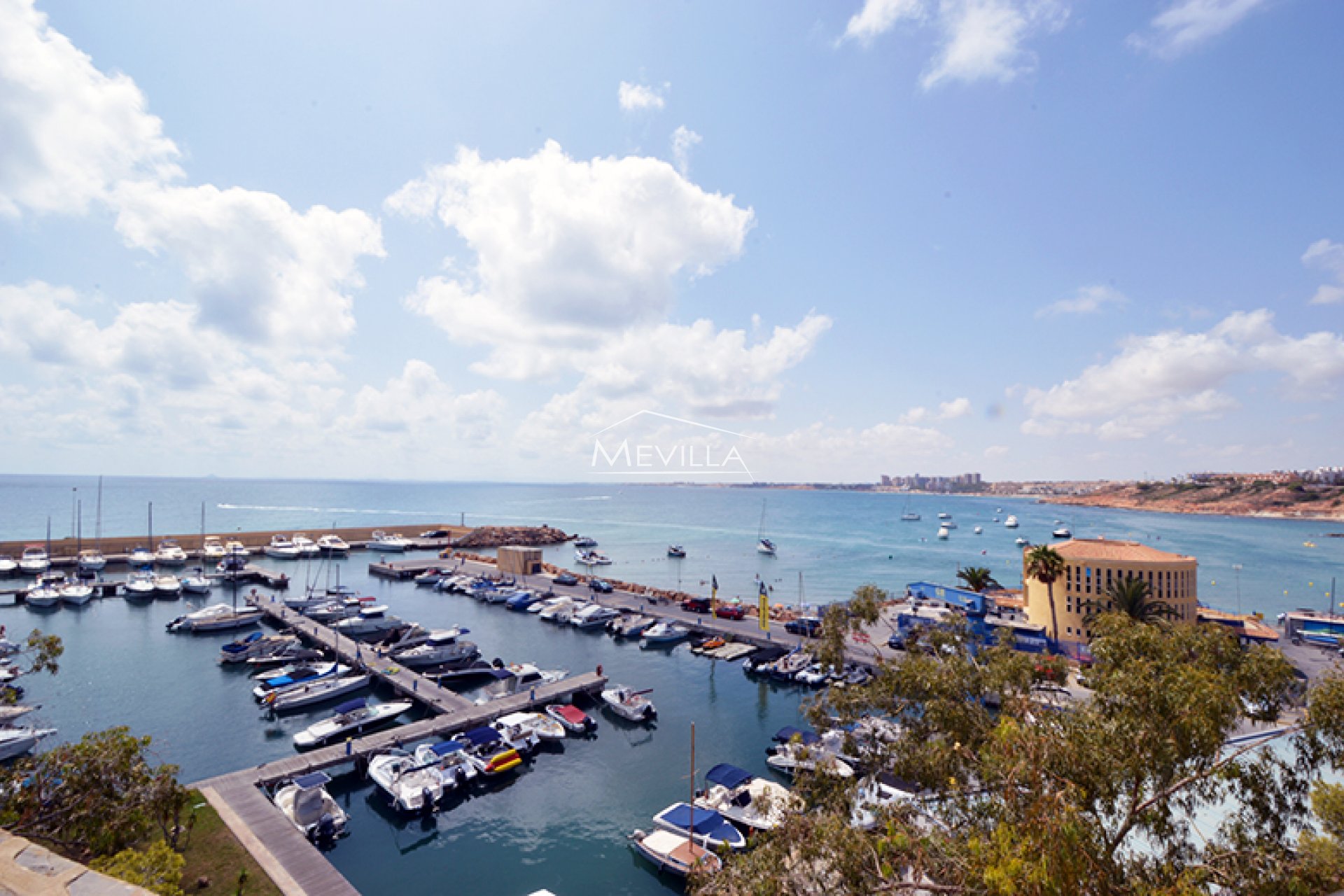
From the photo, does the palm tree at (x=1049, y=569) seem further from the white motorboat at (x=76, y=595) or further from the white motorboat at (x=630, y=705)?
the white motorboat at (x=76, y=595)

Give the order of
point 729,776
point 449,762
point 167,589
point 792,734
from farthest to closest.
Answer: point 167,589, point 792,734, point 449,762, point 729,776

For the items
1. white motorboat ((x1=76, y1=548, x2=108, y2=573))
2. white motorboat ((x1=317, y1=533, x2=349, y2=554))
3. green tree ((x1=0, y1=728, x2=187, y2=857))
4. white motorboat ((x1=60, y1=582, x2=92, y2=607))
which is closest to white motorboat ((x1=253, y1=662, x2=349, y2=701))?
green tree ((x1=0, y1=728, x2=187, y2=857))

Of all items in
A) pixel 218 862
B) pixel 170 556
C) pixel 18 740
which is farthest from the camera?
pixel 170 556

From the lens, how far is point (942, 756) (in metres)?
11.4

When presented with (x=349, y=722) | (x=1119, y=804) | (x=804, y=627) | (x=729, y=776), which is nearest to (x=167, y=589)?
(x=349, y=722)

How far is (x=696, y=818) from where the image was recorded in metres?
21.4

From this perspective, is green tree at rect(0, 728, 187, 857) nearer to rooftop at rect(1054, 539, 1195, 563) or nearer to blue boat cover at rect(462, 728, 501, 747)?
blue boat cover at rect(462, 728, 501, 747)

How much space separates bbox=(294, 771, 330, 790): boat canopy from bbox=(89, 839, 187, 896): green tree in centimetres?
1430

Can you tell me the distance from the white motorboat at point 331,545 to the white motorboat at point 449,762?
71.4m

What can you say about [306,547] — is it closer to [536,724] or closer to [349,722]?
[349,722]

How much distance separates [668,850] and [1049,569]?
3108cm

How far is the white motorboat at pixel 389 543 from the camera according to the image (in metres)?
97.7

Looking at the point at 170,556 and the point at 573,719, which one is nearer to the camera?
the point at 573,719

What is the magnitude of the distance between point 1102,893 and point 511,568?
2709 inches
